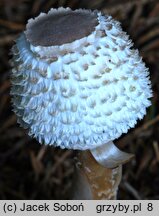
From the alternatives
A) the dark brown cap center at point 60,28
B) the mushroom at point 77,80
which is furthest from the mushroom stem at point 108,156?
the dark brown cap center at point 60,28

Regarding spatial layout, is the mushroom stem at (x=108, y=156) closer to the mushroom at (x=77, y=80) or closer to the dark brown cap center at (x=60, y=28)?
the mushroom at (x=77, y=80)

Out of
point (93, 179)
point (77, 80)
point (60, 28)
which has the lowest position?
point (93, 179)

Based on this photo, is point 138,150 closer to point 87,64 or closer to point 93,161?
point 93,161

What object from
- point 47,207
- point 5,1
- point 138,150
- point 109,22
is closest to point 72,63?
point 109,22

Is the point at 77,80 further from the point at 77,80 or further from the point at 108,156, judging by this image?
the point at 108,156

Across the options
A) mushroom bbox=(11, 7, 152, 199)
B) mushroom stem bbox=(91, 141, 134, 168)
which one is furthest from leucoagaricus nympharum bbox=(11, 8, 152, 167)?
mushroom stem bbox=(91, 141, 134, 168)

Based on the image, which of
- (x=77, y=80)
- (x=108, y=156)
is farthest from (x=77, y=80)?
(x=108, y=156)
